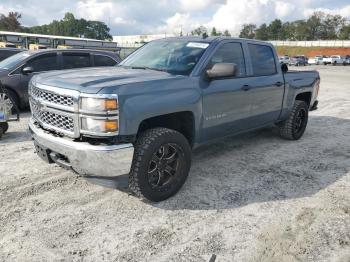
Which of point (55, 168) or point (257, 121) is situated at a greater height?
point (257, 121)

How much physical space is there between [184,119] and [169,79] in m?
0.57

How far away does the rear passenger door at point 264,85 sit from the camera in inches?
204

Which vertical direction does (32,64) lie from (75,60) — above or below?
below

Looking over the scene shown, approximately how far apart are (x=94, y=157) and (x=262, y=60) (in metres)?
3.34

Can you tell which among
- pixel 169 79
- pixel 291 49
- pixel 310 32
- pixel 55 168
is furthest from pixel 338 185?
pixel 310 32

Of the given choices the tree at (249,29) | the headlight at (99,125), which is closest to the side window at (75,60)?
the headlight at (99,125)

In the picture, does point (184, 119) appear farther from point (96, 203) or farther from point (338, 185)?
point (338, 185)

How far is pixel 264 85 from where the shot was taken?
5320 millimetres

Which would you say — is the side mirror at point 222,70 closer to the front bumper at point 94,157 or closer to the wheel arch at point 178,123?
the wheel arch at point 178,123

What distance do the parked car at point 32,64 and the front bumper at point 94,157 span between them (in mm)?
5535

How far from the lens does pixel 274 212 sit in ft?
12.3

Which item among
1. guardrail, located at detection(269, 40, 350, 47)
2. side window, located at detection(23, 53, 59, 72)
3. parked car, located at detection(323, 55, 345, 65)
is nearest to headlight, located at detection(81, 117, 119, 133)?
side window, located at detection(23, 53, 59, 72)

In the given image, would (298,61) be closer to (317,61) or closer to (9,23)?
(317,61)

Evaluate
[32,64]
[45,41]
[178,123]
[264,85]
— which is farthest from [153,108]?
[45,41]
